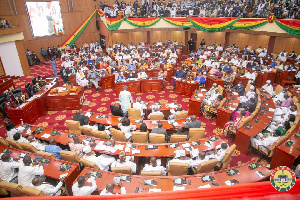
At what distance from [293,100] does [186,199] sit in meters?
9.96

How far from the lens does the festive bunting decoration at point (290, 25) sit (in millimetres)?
12812

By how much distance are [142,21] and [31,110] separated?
13005mm

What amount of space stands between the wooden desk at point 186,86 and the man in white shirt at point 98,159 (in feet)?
22.5

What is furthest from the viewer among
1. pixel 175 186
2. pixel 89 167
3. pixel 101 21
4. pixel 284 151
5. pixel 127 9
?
pixel 101 21

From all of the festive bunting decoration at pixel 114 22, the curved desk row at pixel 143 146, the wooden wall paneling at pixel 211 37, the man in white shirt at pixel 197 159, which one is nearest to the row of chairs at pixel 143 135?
the curved desk row at pixel 143 146

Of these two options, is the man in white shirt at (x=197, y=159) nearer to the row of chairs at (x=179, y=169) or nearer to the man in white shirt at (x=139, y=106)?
the row of chairs at (x=179, y=169)

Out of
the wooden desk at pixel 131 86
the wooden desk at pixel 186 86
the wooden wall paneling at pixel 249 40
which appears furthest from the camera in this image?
the wooden wall paneling at pixel 249 40

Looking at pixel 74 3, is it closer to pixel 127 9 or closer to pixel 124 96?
pixel 127 9

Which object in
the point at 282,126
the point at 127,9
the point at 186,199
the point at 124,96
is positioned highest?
the point at 127,9

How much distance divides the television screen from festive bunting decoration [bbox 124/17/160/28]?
6.72 meters

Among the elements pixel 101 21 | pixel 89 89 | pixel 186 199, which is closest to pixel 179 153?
pixel 186 199

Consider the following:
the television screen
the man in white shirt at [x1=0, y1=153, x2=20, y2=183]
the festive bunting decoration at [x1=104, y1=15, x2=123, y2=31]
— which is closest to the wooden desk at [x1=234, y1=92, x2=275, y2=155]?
the man in white shirt at [x1=0, y1=153, x2=20, y2=183]

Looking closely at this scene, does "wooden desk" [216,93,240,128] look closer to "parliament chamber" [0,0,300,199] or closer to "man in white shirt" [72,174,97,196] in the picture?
"parliament chamber" [0,0,300,199]

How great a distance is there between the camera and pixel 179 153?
576 cm
